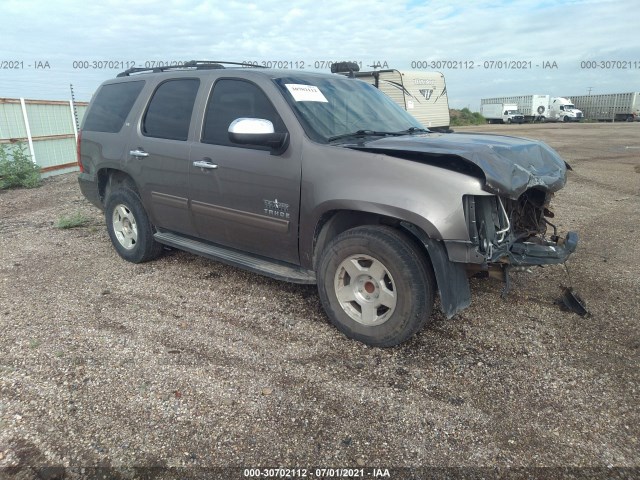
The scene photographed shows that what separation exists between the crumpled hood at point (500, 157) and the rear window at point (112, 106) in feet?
9.16

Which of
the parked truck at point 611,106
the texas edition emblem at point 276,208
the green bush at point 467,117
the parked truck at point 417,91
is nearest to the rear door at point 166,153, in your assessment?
the texas edition emblem at point 276,208

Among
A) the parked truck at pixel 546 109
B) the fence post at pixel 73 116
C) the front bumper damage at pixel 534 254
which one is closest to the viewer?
the front bumper damage at pixel 534 254

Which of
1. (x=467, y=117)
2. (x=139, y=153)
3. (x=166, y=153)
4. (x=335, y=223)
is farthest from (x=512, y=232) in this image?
(x=467, y=117)

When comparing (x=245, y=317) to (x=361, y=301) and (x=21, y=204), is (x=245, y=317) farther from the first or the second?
(x=21, y=204)

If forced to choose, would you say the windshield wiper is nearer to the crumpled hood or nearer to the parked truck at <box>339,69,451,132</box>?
the crumpled hood

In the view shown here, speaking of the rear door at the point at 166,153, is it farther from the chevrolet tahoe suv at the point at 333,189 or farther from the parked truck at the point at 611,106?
the parked truck at the point at 611,106

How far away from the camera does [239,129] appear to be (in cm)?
327

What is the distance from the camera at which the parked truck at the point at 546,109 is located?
163ft

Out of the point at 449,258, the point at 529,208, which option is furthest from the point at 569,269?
the point at 449,258

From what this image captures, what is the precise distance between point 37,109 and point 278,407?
13.0 m

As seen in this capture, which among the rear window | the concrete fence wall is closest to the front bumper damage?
the rear window

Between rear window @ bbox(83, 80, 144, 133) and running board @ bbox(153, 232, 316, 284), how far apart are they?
4.30 feet

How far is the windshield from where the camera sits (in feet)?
11.7

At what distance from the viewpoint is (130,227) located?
505 centimetres
